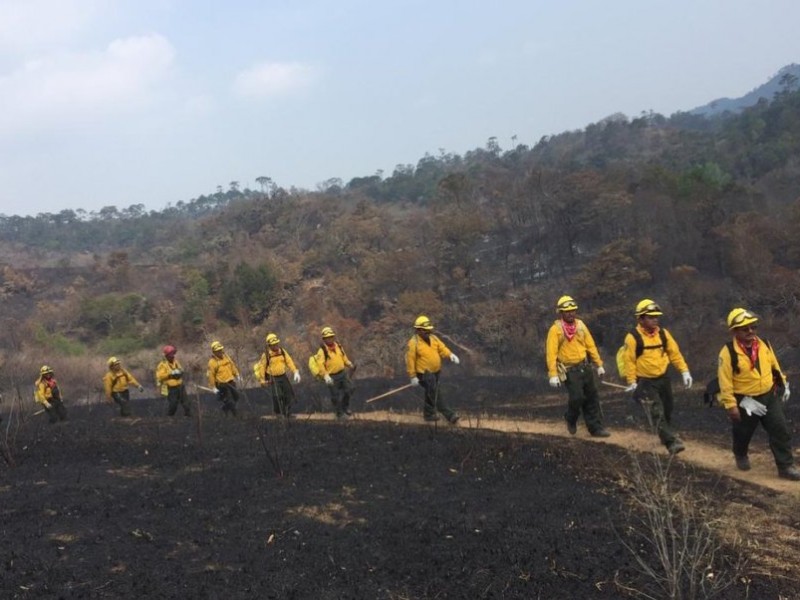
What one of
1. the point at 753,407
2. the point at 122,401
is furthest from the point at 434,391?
the point at 122,401

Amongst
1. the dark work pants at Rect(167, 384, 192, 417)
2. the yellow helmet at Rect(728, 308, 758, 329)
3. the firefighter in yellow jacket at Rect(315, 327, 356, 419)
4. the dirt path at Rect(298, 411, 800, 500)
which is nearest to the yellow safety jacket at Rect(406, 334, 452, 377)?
the dirt path at Rect(298, 411, 800, 500)

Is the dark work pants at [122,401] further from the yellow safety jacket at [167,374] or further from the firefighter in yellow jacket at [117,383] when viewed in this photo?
the yellow safety jacket at [167,374]

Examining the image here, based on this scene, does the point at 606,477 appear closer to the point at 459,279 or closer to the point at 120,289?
the point at 459,279

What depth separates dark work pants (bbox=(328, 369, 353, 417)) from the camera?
12.5m

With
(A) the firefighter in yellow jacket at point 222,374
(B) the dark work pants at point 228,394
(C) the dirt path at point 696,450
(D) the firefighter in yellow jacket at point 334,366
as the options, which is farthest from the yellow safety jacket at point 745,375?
(B) the dark work pants at point 228,394

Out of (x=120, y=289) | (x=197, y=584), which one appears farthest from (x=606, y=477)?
(x=120, y=289)

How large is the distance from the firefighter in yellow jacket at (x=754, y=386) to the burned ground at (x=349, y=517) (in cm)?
68

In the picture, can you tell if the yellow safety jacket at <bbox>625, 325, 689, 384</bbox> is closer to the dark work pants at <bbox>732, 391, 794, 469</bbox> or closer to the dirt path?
the dirt path

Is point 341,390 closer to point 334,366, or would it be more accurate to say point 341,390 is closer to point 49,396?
point 334,366

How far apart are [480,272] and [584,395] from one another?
29.8 meters

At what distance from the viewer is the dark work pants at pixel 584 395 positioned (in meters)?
9.47

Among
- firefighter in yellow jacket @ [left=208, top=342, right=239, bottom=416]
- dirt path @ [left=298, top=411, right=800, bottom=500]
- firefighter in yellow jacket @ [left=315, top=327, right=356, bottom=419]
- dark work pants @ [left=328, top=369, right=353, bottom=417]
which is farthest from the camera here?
firefighter in yellow jacket @ [left=208, top=342, right=239, bottom=416]

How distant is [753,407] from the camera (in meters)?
7.26

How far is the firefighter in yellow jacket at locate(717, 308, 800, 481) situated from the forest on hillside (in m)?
11.7
